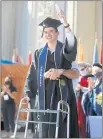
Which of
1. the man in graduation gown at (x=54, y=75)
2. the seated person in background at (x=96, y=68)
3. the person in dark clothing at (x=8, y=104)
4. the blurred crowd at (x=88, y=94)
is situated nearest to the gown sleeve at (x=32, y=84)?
the man in graduation gown at (x=54, y=75)

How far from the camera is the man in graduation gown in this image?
195cm

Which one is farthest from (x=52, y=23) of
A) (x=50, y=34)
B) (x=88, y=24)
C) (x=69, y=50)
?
(x=88, y=24)

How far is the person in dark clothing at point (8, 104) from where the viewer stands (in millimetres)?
2721

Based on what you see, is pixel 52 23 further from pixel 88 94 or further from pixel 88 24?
pixel 88 24

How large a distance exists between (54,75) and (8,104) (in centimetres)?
110

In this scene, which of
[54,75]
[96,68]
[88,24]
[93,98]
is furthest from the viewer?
[88,24]

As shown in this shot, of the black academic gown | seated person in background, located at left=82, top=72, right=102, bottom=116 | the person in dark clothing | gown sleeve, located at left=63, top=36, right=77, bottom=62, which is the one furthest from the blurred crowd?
the person in dark clothing

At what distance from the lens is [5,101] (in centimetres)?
285

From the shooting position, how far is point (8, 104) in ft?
9.45

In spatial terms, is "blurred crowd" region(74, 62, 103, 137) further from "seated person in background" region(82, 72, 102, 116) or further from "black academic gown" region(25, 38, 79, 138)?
"black academic gown" region(25, 38, 79, 138)

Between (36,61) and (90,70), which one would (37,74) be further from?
(90,70)

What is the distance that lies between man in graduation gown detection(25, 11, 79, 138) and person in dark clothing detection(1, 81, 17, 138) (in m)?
0.76

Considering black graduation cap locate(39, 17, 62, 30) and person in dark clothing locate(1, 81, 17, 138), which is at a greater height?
black graduation cap locate(39, 17, 62, 30)

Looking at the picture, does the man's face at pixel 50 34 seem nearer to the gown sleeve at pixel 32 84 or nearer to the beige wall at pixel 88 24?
the gown sleeve at pixel 32 84
